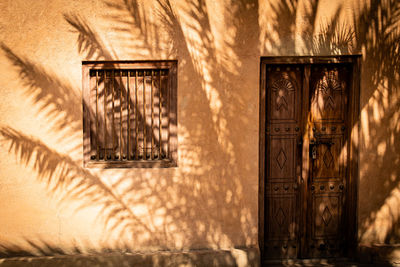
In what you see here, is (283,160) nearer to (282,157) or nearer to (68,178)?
(282,157)

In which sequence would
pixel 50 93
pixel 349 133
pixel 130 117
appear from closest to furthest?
pixel 50 93 < pixel 130 117 < pixel 349 133

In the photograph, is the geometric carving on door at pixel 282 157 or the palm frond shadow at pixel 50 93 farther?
the geometric carving on door at pixel 282 157

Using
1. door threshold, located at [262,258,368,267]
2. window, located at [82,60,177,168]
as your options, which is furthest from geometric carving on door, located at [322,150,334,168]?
window, located at [82,60,177,168]

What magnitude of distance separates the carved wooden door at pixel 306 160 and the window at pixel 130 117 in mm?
1210

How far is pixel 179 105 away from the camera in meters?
3.64

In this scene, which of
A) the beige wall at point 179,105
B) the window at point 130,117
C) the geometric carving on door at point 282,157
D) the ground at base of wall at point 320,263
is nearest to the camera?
the beige wall at point 179,105

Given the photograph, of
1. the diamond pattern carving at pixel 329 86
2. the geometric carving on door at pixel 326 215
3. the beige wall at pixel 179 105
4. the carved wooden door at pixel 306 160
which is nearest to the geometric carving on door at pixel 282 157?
the carved wooden door at pixel 306 160

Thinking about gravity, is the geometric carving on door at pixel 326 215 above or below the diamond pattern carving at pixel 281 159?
below

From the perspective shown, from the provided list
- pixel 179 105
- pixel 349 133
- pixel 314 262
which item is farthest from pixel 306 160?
pixel 179 105

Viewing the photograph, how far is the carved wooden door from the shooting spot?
3.92 m

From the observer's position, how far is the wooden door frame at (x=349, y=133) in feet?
12.3

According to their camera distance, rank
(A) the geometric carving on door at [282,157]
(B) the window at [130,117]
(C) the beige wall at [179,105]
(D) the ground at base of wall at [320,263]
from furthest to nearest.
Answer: (A) the geometric carving on door at [282,157]
(D) the ground at base of wall at [320,263]
(B) the window at [130,117]
(C) the beige wall at [179,105]

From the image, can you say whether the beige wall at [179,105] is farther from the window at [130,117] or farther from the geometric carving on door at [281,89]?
the geometric carving on door at [281,89]

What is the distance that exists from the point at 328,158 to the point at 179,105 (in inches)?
76.8
